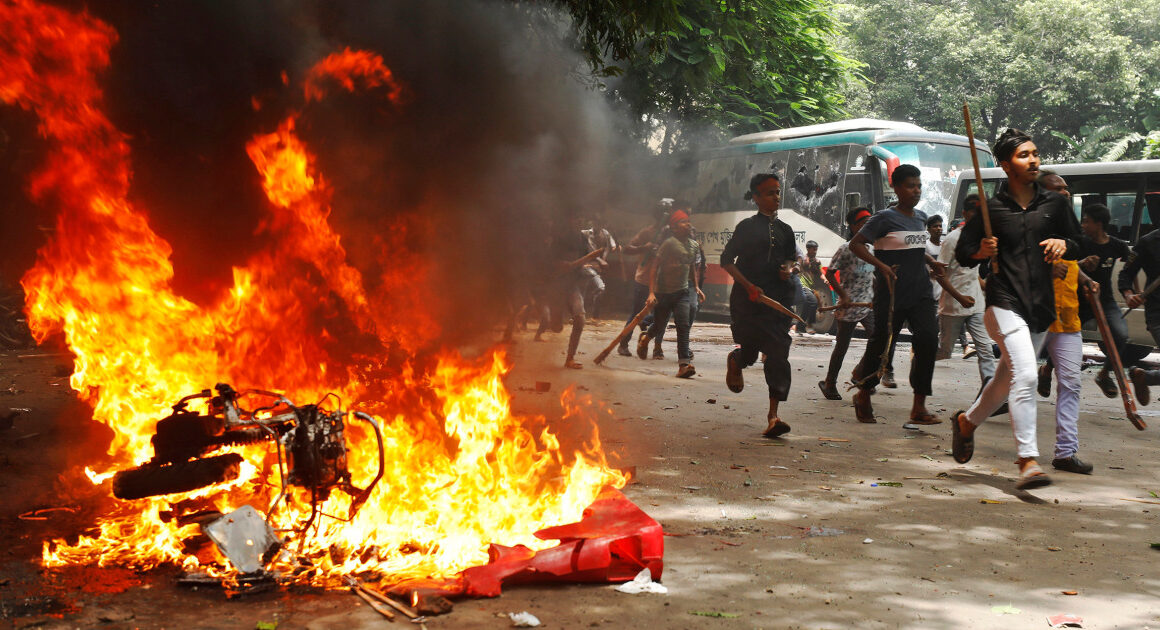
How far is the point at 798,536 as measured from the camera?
13.8 feet

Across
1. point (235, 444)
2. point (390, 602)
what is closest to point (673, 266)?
point (235, 444)

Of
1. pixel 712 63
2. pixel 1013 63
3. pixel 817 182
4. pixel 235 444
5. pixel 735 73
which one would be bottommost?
pixel 235 444

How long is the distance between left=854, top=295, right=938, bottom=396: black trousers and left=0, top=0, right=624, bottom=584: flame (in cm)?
250

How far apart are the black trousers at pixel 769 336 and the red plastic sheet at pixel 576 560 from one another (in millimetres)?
3160

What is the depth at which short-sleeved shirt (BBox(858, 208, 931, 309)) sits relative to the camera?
6.86 metres

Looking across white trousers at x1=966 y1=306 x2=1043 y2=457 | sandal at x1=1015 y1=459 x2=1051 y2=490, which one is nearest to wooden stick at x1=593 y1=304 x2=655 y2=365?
white trousers at x1=966 y1=306 x2=1043 y2=457

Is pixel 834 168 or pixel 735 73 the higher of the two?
pixel 735 73

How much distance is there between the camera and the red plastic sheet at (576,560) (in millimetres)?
3375

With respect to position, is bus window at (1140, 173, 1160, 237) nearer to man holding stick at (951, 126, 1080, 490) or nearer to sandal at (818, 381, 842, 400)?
sandal at (818, 381, 842, 400)

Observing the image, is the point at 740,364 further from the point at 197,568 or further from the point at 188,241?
the point at 197,568

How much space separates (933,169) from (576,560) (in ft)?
45.7

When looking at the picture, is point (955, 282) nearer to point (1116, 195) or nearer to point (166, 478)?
point (1116, 195)

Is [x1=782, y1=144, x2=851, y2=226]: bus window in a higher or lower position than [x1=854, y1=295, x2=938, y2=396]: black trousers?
higher

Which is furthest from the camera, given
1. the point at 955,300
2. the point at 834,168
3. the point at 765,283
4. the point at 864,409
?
the point at 834,168
